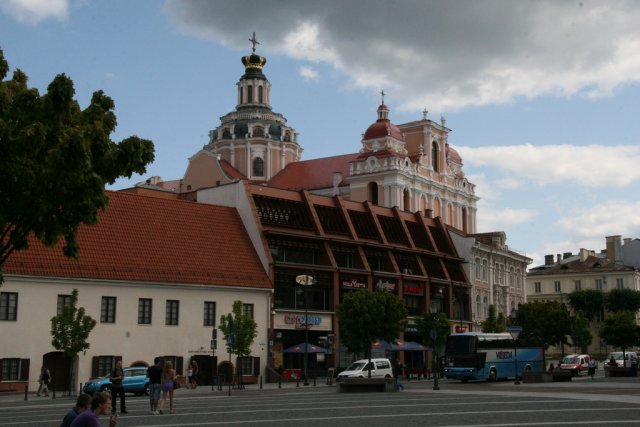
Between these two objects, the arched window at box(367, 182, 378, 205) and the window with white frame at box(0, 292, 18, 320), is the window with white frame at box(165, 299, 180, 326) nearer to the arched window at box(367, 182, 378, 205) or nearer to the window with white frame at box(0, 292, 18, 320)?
the window with white frame at box(0, 292, 18, 320)

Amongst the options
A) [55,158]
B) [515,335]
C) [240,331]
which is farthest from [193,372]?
[55,158]

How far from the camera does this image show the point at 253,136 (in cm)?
12650

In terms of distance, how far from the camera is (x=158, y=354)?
5275 cm

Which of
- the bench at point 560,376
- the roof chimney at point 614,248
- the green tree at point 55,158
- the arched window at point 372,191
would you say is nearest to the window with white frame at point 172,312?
the bench at point 560,376

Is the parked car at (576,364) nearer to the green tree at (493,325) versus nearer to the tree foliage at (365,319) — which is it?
the tree foliage at (365,319)

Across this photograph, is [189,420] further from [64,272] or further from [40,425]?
[64,272]

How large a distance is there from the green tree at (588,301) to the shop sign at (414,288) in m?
50.7

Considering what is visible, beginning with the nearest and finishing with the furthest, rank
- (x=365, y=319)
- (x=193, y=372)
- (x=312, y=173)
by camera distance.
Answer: (x=193, y=372)
(x=365, y=319)
(x=312, y=173)

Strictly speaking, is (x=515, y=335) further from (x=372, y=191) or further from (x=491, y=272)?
(x=372, y=191)

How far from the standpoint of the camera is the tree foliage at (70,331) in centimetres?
4284

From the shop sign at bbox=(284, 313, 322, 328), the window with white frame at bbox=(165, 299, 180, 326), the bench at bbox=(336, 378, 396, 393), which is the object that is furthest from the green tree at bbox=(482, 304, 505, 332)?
the bench at bbox=(336, 378, 396, 393)

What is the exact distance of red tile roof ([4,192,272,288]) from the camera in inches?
1944

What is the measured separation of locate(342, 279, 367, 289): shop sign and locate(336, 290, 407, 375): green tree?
6.65 meters

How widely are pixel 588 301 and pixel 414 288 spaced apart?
174 feet
